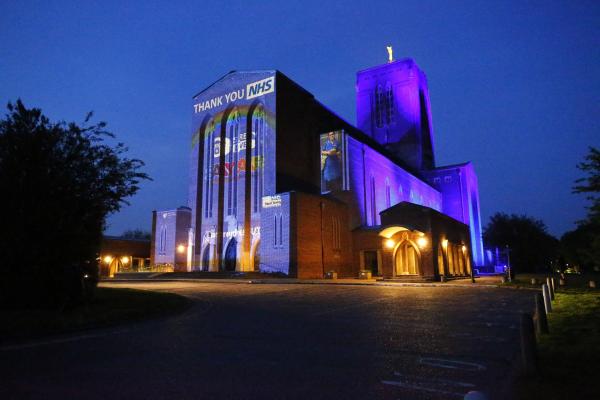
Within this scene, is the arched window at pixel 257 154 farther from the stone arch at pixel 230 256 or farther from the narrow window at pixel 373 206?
the narrow window at pixel 373 206

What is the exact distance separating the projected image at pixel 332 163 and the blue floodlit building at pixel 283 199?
0.12 m

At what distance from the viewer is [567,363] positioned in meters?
5.70

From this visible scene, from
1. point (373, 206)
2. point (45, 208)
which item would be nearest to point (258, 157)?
point (373, 206)

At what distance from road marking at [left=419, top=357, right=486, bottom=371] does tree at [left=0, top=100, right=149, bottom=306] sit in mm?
10663

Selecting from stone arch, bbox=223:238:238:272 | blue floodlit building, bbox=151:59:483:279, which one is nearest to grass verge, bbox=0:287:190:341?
blue floodlit building, bbox=151:59:483:279

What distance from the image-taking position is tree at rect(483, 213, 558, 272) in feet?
217

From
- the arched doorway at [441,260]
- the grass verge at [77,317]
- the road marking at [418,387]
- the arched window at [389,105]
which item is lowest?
the road marking at [418,387]

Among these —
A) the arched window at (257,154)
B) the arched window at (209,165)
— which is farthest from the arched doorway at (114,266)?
the arched window at (257,154)

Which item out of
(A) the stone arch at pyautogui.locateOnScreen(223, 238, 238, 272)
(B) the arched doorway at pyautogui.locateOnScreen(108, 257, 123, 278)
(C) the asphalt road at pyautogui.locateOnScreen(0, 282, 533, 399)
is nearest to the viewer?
(C) the asphalt road at pyautogui.locateOnScreen(0, 282, 533, 399)

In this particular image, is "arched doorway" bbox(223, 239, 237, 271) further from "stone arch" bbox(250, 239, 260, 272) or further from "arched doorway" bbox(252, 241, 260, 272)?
"arched doorway" bbox(252, 241, 260, 272)

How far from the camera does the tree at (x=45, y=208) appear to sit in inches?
476

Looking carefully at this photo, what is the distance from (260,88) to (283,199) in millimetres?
14170

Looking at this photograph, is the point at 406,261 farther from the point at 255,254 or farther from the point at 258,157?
the point at 258,157

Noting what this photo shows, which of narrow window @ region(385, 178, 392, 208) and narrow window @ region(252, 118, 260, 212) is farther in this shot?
narrow window @ region(385, 178, 392, 208)
